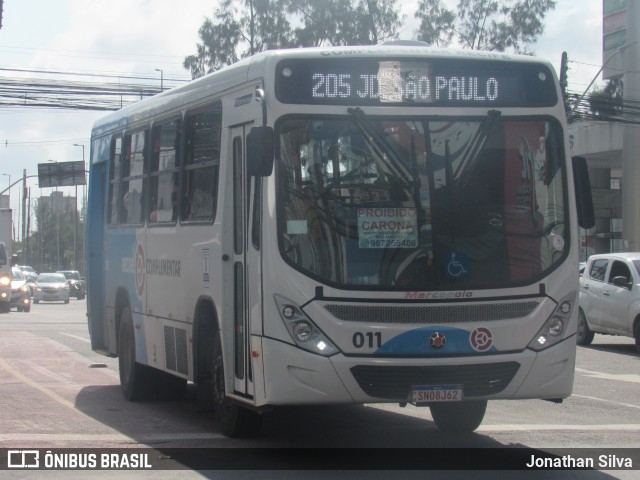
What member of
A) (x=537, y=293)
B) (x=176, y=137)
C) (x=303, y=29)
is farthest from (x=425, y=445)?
(x=303, y=29)

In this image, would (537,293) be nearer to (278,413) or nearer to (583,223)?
(583,223)

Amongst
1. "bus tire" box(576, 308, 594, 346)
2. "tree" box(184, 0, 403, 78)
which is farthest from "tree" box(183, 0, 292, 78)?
"bus tire" box(576, 308, 594, 346)

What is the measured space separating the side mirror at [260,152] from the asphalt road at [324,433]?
2197mm

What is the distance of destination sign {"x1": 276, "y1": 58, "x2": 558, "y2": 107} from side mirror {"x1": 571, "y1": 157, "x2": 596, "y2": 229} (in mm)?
581

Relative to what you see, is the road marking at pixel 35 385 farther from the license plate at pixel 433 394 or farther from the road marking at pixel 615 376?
the road marking at pixel 615 376

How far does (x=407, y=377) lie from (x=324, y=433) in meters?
2.32

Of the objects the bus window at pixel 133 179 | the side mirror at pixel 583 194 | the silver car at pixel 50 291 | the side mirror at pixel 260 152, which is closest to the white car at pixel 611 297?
the bus window at pixel 133 179

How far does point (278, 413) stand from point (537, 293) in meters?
3.89

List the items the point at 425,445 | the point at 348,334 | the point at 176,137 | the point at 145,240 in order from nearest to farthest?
1. the point at 348,334
2. the point at 425,445
3. the point at 176,137
4. the point at 145,240

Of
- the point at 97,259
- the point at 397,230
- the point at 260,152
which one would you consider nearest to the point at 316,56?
the point at 260,152

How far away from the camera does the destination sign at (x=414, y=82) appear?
8.45 m

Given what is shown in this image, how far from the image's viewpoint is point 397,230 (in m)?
8.27

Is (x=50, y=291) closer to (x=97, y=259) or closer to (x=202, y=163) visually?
(x=97, y=259)

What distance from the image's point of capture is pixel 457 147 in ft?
27.9
